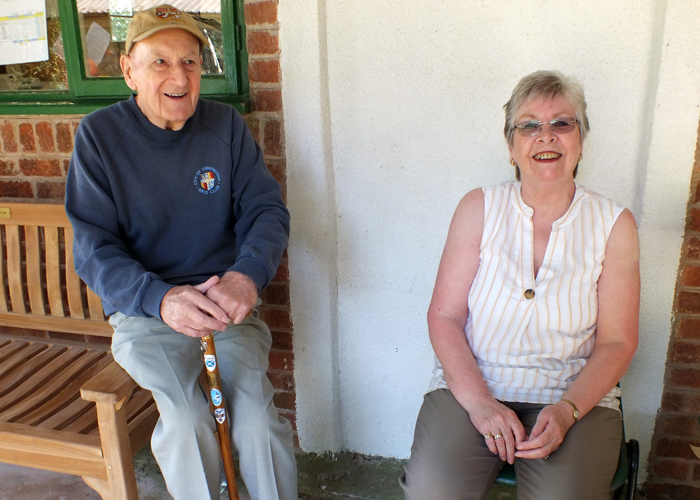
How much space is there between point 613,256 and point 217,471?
1355 mm

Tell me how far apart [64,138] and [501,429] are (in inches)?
82.2

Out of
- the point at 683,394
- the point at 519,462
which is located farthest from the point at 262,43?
the point at 683,394

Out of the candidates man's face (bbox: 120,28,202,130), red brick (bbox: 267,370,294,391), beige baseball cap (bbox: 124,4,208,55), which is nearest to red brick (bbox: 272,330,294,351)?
red brick (bbox: 267,370,294,391)

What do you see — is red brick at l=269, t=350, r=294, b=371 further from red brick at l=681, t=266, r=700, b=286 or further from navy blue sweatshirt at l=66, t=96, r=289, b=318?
red brick at l=681, t=266, r=700, b=286

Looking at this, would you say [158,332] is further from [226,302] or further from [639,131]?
[639,131]

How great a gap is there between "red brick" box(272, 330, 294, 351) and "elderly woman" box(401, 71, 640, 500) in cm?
75

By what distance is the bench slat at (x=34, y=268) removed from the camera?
2.23 meters

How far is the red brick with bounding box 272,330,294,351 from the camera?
2303 mm

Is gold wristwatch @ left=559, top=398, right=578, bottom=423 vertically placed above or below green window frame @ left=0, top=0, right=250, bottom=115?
below

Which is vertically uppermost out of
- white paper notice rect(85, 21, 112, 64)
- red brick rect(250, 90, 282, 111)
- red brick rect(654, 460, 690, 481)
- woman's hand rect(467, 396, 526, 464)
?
white paper notice rect(85, 21, 112, 64)

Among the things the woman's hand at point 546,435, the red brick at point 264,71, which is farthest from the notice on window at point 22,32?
the woman's hand at point 546,435

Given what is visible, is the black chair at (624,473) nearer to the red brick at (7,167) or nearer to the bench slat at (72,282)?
the bench slat at (72,282)

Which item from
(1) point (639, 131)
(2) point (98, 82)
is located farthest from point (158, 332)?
→ (1) point (639, 131)

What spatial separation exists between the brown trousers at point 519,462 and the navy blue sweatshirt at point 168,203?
713 millimetres
